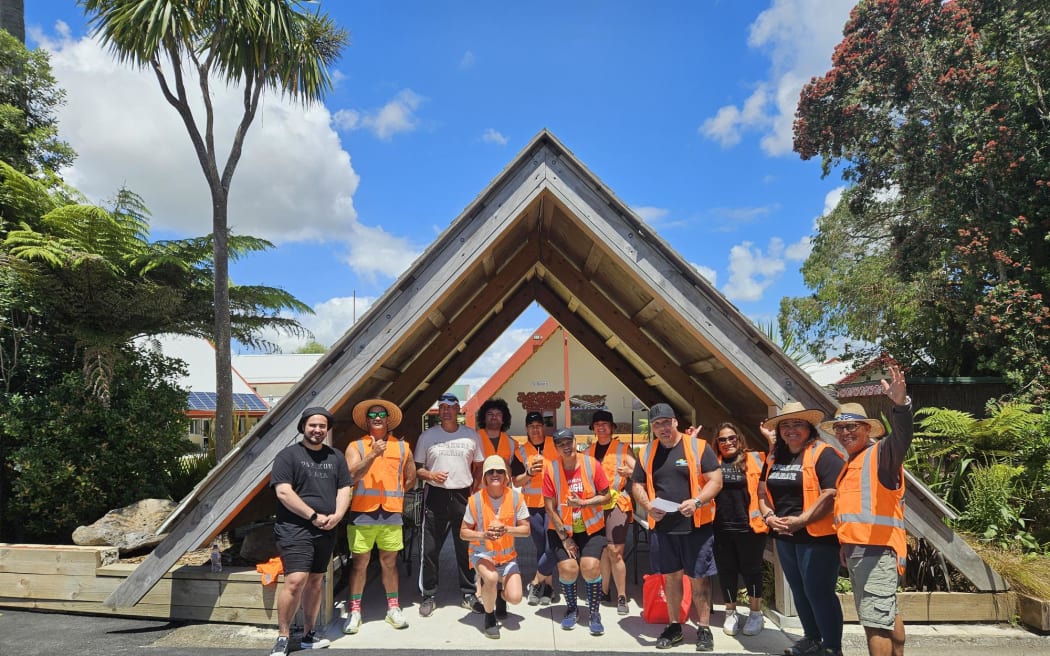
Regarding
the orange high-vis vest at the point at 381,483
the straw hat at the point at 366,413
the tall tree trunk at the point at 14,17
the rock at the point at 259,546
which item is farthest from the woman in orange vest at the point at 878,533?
the tall tree trunk at the point at 14,17

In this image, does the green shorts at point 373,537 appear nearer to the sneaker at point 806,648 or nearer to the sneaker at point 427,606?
the sneaker at point 427,606

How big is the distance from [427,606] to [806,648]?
2.97m

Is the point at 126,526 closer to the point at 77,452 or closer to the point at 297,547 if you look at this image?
the point at 77,452

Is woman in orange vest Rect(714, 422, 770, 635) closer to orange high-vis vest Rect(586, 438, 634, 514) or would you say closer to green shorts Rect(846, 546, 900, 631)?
orange high-vis vest Rect(586, 438, 634, 514)

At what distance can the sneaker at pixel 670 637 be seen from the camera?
453 cm

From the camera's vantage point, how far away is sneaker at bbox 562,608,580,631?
4945 millimetres

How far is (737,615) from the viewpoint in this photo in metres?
4.95

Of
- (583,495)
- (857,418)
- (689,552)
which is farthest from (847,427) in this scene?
(583,495)

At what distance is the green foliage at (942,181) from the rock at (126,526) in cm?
1247

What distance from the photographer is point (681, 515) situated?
4523 mm

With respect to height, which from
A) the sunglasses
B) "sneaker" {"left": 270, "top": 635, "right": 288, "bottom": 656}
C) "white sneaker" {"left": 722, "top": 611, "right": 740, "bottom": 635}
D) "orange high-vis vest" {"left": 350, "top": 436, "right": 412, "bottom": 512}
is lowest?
"white sneaker" {"left": 722, "top": 611, "right": 740, "bottom": 635}

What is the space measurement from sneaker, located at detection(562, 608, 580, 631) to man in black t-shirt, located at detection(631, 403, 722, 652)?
2.38 feet

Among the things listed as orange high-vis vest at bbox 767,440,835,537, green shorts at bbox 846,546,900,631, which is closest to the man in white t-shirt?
orange high-vis vest at bbox 767,440,835,537

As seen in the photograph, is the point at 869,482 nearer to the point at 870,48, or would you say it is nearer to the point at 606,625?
the point at 606,625
